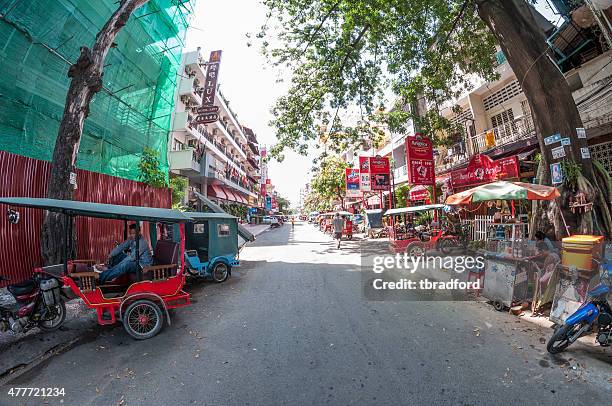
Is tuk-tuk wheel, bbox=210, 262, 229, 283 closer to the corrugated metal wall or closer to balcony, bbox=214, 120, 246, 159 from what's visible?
the corrugated metal wall

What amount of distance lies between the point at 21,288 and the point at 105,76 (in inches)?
394

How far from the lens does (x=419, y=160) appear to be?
42.3 ft

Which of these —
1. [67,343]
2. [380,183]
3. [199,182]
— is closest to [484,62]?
[380,183]

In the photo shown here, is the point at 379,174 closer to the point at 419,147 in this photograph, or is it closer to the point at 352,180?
the point at 419,147

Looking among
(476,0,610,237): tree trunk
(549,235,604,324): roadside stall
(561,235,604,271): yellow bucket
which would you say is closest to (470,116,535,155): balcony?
(476,0,610,237): tree trunk

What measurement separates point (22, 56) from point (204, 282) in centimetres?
852

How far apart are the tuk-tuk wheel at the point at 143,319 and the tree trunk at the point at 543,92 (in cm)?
801

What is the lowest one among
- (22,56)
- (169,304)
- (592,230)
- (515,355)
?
(515,355)

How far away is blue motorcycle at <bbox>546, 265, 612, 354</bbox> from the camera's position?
336 centimetres

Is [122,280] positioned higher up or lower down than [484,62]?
lower down

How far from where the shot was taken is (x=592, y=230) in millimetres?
5543

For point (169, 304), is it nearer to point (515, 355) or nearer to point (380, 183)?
point (515, 355)

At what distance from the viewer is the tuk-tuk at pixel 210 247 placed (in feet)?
25.7

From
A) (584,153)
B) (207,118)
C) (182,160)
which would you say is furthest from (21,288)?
(207,118)
